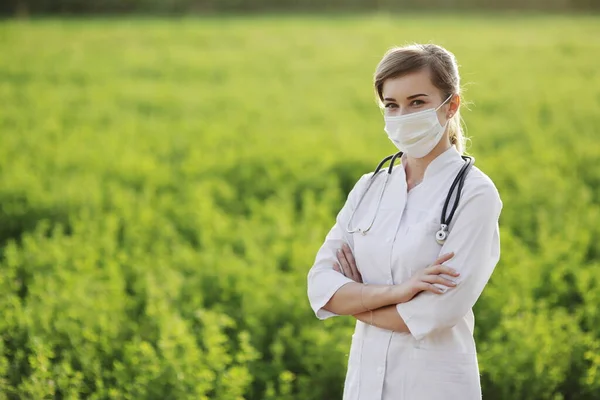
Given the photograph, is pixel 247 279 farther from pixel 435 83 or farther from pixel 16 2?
pixel 16 2

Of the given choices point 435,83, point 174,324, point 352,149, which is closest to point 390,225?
point 435,83

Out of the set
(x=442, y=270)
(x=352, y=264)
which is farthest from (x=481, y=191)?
(x=352, y=264)

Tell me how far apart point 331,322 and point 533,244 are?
327cm

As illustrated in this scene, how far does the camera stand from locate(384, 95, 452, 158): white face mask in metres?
2.82

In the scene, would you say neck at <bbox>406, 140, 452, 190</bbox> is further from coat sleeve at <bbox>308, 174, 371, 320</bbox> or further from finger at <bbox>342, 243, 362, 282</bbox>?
finger at <bbox>342, 243, 362, 282</bbox>

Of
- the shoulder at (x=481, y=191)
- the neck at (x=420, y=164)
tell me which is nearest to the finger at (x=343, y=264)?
the neck at (x=420, y=164)

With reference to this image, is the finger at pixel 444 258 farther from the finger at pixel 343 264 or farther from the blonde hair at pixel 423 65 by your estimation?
the blonde hair at pixel 423 65

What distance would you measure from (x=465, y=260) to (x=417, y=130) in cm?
50

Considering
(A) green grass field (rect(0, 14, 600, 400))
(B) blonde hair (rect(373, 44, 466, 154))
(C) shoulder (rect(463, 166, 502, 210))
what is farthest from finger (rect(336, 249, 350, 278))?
(A) green grass field (rect(0, 14, 600, 400))

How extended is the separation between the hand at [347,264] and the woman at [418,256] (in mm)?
37

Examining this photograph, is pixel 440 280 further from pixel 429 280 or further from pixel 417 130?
pixel 417 130

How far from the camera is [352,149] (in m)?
11.7

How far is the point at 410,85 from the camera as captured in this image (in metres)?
2.81

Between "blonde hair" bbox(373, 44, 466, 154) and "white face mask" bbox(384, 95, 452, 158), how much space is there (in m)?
0.06
